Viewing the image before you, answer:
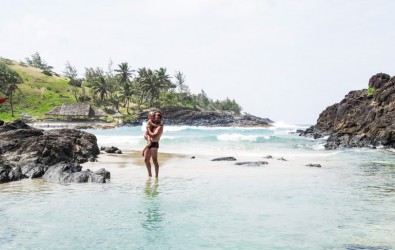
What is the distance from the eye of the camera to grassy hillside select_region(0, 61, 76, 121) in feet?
313

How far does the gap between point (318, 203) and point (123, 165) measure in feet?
33.4

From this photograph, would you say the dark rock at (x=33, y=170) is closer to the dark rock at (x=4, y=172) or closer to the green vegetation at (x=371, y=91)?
the dark rock at (x=4, y=172)

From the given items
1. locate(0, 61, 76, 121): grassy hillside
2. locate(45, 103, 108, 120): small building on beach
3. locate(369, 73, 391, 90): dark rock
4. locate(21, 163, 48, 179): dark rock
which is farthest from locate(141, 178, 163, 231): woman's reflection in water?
locate(45, 103, 108, 120): small building on beach

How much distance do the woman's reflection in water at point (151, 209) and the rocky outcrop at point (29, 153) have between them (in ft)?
13.3

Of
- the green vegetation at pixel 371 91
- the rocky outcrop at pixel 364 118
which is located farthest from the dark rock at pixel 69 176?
the green vegetation at pixel 371 91

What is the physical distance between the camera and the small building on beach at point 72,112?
9231cm

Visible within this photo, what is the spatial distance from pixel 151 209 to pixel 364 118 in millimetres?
43321

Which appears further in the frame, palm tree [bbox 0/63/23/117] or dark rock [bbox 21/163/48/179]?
palm tree [bbox 0/63/23/117]

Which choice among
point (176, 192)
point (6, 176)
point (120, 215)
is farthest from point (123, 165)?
A: point (120, 215)

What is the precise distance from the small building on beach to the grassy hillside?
306cm

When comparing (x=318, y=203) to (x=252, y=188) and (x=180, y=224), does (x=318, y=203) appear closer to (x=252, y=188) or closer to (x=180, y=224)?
(x=252, y=188)

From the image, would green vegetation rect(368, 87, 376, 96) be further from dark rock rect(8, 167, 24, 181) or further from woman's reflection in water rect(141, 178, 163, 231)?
dark rock rect(8, 167, 24, 181)

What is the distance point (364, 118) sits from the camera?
4706cm

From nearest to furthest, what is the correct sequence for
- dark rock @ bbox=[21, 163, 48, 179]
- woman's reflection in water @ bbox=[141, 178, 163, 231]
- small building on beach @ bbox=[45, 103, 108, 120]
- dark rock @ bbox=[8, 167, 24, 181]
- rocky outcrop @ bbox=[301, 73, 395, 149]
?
woman's reflection in water @ bbox=[141, 178, 163, 231]
dark rock @ bbox=[8, 167, 24, 181]
dark rock @ bbox=[21, 163, 48, 179]
rocky outcrop @ bbox=[301, 73, 395, 149]
small building on beach @ bbox=[45, 103, 108, 120]
